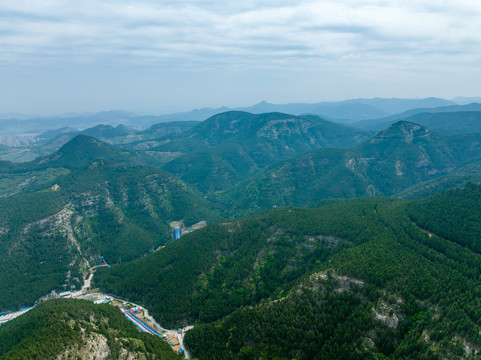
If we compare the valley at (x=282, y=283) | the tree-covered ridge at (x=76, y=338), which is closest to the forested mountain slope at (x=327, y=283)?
the valley at (x=282, y=283)

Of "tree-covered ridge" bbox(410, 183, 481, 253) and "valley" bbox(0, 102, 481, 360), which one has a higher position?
"tree-covered ridge" bbox(410, 183, 481, 253)

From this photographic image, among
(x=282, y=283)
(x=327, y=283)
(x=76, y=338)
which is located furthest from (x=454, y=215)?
(x=76, y=338)

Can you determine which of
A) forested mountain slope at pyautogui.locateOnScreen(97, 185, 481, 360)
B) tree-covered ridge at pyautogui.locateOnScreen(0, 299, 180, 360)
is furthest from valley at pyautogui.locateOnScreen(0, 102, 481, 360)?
tree-covered ridge at pyautogui.locateOnScreen(0, 299, 180, 360)

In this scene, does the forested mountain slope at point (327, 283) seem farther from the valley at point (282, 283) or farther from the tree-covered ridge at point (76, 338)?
the tree-covered ridge at point (76, 338)

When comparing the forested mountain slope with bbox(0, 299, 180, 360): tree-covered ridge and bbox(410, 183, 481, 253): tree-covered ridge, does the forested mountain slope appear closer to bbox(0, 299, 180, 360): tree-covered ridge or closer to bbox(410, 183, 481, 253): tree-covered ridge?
bbox(410, 183, 481, 253): tree-covered ridge

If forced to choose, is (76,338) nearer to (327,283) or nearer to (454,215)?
(327,283)

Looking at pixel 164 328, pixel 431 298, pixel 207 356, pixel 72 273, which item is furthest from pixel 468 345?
pixel 72 273

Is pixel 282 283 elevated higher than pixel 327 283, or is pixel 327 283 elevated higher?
pixel 327 283
